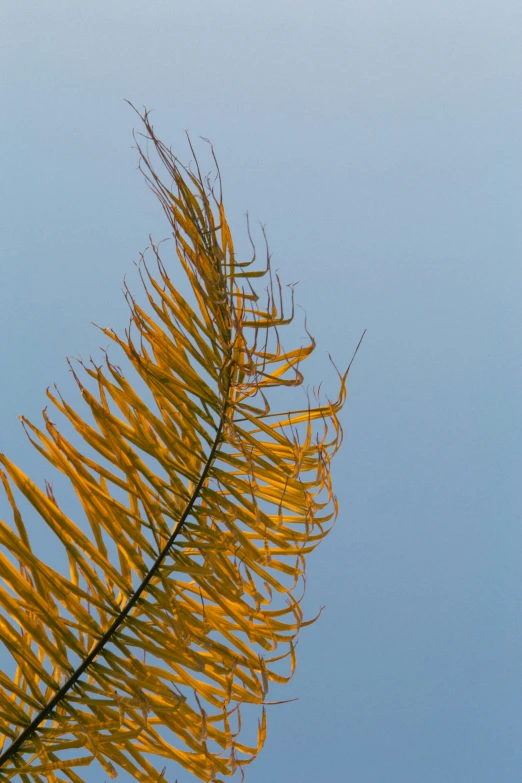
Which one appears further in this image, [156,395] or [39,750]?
[156,395]

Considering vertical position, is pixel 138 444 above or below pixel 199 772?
above

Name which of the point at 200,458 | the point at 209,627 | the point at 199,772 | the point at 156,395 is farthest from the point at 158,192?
the point at 199,772

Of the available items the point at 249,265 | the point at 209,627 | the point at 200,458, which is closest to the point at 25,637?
the point at 209,627

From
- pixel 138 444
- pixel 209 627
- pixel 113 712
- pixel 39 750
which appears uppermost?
pixel 138 444

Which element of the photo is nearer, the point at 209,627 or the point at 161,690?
the point at 161,690

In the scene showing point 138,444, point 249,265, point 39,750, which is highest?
point 249,265

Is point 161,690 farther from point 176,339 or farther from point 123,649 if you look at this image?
point 176,339

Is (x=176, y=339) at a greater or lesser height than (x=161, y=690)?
greater

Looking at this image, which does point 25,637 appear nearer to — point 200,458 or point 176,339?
point 200,458
